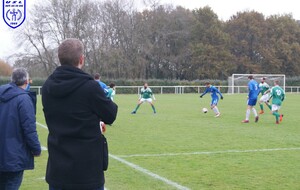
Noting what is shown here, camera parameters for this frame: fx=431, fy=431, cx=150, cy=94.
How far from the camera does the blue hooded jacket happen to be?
4508 millimetres

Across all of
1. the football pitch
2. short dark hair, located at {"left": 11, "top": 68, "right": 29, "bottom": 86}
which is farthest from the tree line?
short dark hair, located at {"left": 11, "top": 68, "right": 29, "bottom": 86}

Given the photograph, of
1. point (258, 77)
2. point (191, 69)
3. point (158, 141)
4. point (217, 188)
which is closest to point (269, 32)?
point (191, 69)

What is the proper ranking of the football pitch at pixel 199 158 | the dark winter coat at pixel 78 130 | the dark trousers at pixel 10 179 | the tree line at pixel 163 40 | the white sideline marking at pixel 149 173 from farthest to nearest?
the tree line at pixel 163 40 < the football pitch at pixel 199 158 < the white sideline marking at pixel 149 173 < the dark trousers at pixel 10 179 < the dark winter coat at pixel 78 130

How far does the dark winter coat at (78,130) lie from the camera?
319cm

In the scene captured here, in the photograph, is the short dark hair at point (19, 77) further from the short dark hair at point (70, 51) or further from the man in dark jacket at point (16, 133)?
the short dark hair at point (70, 51)

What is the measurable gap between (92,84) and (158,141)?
8.61 metres

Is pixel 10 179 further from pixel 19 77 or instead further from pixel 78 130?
pixel 78 130

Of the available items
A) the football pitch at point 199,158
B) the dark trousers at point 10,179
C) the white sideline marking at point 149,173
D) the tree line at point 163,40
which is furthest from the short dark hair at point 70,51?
the tree line at point 163,40

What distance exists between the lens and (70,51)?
3291 mm

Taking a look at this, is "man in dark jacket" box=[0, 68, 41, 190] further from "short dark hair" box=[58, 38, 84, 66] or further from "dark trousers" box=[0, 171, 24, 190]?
"short dark hair" box=[58, 38, 84, 66]

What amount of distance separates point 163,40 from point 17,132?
198ft

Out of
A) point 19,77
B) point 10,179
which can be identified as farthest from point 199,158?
point 19,77

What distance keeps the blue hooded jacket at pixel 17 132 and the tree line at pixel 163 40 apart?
53.3m

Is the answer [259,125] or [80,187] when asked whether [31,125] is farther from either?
[259,125]
